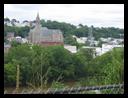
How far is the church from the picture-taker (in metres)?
1.99

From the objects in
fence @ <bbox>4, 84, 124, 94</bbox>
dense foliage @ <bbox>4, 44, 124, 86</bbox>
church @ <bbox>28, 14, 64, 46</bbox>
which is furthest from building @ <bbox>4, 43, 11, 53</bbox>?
fence @ <bbox>4, 84, 124, 94</bbox>

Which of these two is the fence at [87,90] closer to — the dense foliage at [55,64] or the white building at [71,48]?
the dense foliage at [55,64]

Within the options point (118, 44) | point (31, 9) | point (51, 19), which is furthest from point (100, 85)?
point (31, 9)

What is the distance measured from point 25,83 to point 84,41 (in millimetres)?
589

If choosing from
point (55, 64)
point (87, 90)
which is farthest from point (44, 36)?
point (87, 90)

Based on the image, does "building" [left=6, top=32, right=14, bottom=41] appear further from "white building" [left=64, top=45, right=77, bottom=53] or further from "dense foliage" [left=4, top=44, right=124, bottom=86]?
"white building" [left=64, top=45, right=77, bottom=53]

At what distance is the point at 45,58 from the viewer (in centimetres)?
209

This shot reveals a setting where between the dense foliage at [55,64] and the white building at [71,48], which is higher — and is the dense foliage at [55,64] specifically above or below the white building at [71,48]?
below

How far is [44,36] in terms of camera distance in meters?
2.00

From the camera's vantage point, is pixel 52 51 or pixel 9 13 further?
pixel 52 51

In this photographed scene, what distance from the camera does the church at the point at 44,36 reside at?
1990mm

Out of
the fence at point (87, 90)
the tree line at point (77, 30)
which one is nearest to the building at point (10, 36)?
the tree line at point (77, 30)

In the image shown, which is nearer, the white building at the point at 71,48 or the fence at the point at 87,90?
the fence at the point at 87,90
